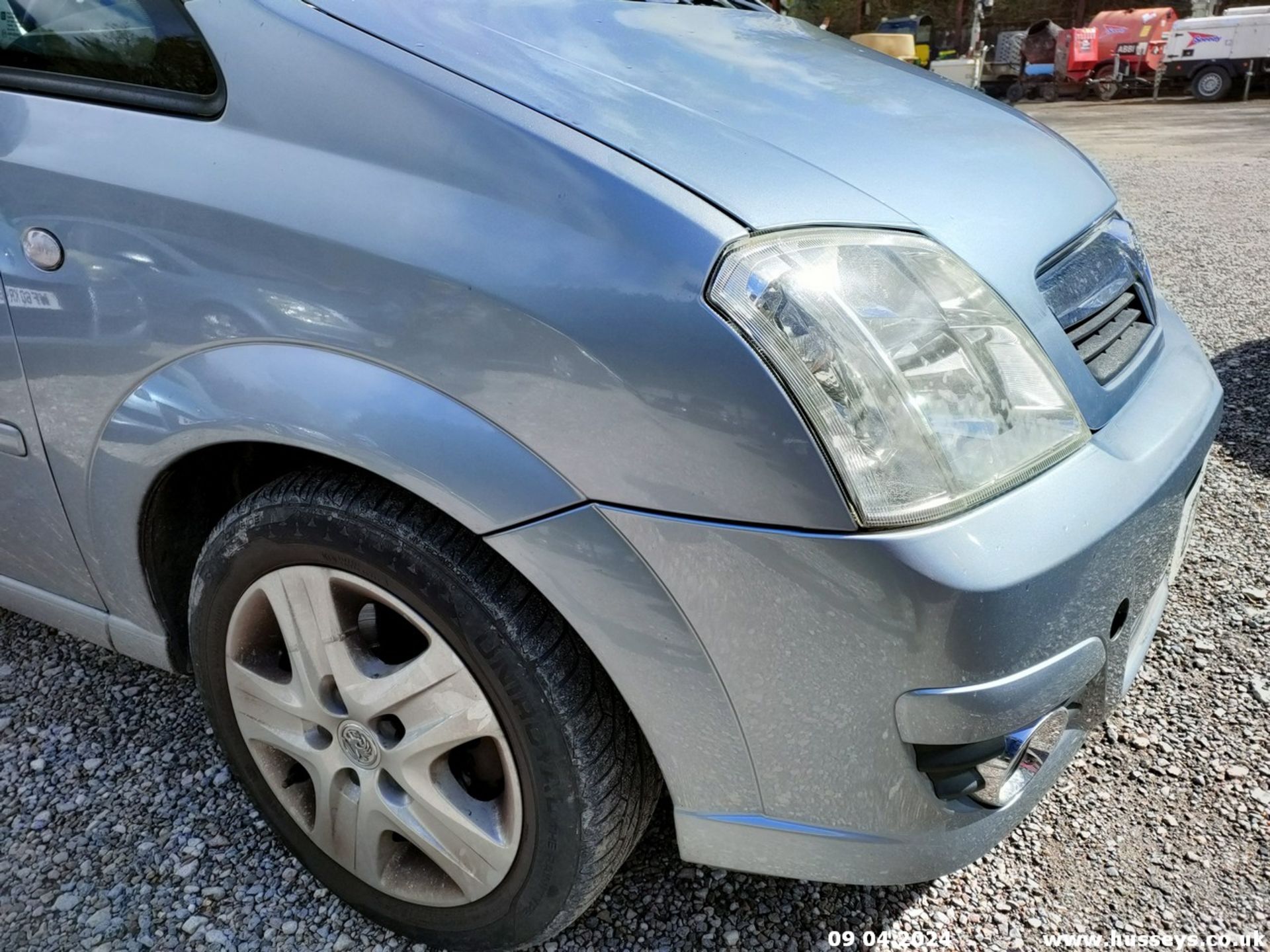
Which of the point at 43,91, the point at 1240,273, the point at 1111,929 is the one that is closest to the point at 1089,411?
the point at 1111,929

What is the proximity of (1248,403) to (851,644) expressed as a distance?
10.4 feet

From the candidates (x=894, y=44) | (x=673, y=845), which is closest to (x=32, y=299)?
(x=673, y=845)

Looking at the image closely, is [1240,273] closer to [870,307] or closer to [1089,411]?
[1089,411]

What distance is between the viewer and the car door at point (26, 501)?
5.00 ft

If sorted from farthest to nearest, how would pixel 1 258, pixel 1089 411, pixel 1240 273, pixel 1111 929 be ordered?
1. pixel 1240 273
2. pixel 1111 929
3. pixel 1 258
4. pixel 1089 411

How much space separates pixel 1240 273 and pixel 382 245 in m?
5.44

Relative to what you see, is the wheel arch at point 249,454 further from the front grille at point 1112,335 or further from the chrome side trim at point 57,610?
the front grille at point 1112,335

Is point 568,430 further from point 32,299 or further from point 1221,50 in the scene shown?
point 1221,50

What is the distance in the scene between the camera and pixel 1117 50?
1942 centimetres

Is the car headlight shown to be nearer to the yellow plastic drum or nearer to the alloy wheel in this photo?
the alloy wheel

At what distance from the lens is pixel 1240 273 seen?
17.3 ft

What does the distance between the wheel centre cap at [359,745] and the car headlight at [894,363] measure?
816mm

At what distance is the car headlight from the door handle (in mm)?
1202

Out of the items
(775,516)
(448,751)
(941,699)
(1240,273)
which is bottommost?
(1240,273)
